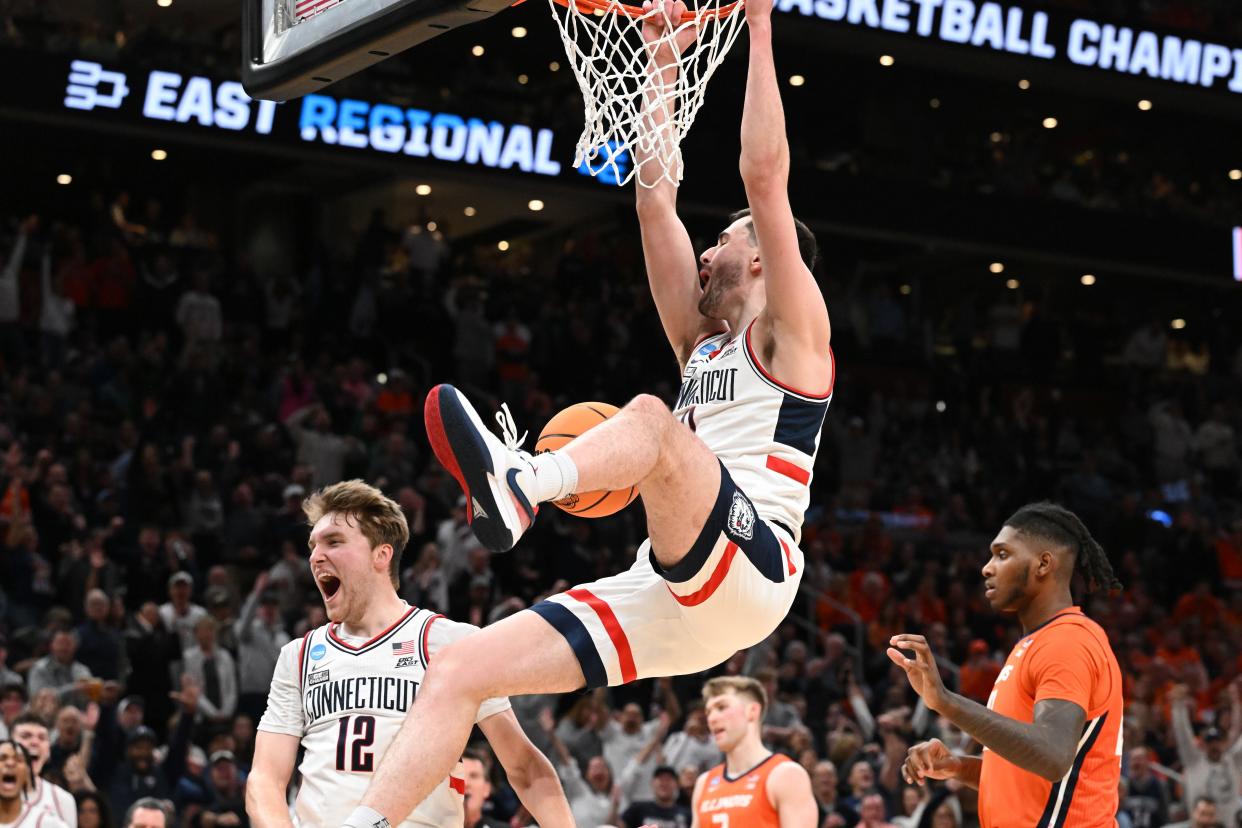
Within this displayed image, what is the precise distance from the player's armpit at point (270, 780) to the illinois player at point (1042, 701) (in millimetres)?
2031

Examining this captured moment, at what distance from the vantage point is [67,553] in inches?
516

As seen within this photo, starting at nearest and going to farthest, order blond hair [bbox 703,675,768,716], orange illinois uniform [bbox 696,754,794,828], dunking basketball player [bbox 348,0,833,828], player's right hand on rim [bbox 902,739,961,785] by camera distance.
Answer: dunking basketball player [bbox 348,0,833,828] < player's right hand on rim [bbox 902,739,961,785] < orange illinois uniform [bbox 696,754,794,828] < blond hair [bbox 703,675,768,716]

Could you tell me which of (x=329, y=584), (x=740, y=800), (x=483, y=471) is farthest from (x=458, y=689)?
(x=740, y=800)

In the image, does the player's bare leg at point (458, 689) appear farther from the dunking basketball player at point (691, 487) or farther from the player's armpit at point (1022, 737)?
the player's armpit at point (1022, 737)

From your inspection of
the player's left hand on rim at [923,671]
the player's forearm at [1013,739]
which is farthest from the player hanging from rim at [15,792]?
the player's forearm at [1013,739]

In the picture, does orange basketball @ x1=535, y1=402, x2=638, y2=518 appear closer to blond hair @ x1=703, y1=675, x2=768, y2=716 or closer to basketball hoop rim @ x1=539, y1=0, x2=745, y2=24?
basketball hoop rim @ x1=539, y1=0, x2=745, y2=24

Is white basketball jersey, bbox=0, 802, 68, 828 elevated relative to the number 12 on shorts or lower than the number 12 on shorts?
lower

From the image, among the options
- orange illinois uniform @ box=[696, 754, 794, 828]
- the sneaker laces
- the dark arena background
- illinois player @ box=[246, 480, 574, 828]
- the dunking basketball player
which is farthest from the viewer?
the dark arena background

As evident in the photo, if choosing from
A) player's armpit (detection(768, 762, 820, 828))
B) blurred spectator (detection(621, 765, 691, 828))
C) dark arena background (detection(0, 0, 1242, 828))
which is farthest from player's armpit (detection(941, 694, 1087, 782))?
blurred spectator (detection(621, 765, 691, 828))

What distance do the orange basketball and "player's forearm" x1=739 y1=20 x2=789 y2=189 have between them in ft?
2.76

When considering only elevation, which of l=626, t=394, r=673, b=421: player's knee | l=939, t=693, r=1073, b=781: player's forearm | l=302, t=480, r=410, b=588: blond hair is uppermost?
l=626, t=394, r=673, b=421: player's knee

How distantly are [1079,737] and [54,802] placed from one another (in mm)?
5451

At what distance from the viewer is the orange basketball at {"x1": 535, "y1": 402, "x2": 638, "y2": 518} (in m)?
4.96

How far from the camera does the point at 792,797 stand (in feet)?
26.8
